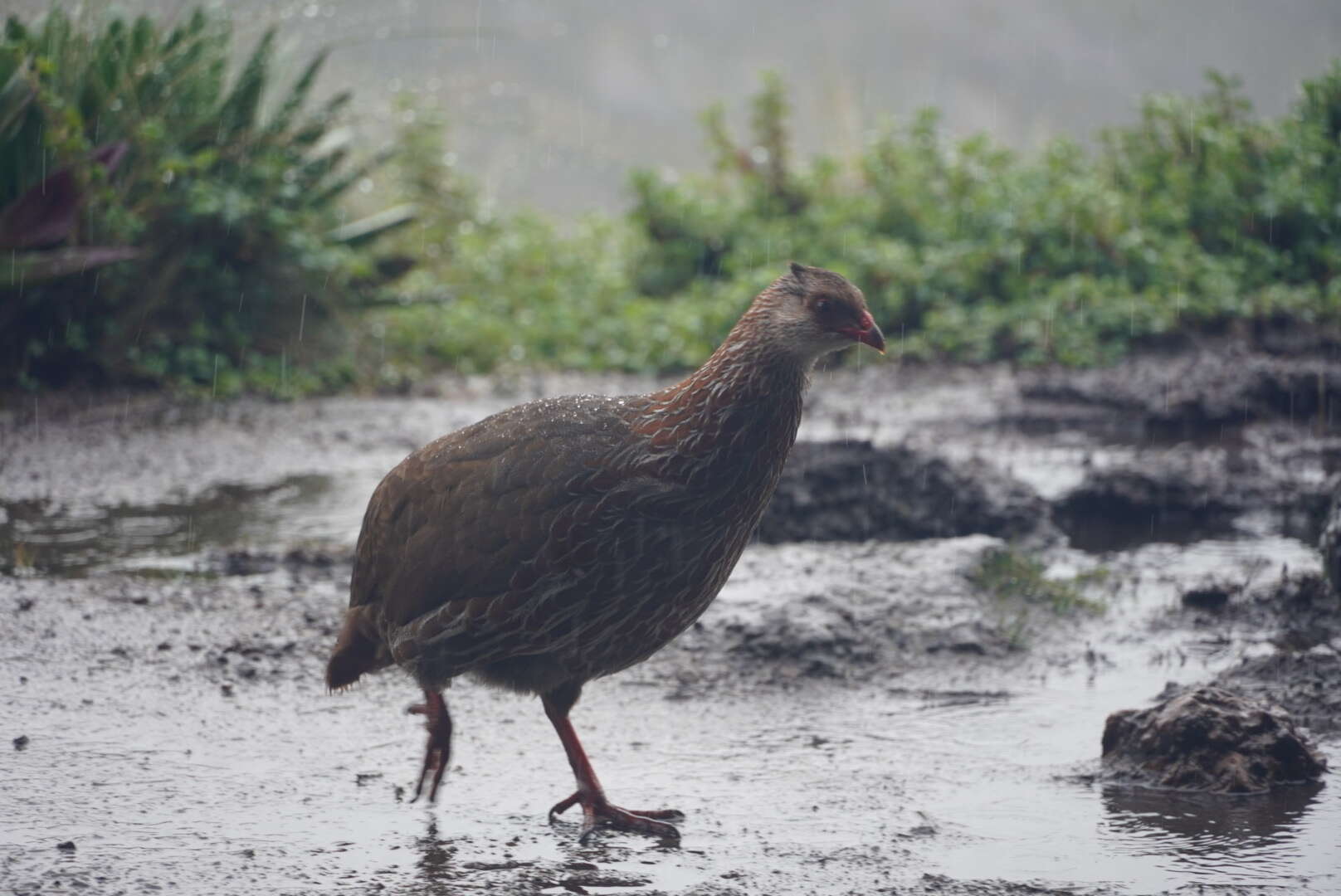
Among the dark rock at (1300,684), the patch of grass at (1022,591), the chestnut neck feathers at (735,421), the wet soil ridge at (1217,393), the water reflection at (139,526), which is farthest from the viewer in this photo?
the wet soil ridge at (1217,393)

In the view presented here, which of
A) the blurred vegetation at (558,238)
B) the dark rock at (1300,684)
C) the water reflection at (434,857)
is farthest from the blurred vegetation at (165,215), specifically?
the dark rock at (1300,684)

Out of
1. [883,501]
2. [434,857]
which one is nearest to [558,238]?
[883,501]

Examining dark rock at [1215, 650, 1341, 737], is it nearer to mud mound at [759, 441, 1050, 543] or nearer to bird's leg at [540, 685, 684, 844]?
mud mound at [759, 441, 1050, 543]

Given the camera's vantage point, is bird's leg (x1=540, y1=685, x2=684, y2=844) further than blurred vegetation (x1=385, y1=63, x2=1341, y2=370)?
No

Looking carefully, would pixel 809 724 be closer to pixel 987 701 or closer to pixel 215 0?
pixel 987 701

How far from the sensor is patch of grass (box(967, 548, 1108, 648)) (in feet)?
17.2

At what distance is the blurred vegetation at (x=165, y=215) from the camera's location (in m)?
7.93

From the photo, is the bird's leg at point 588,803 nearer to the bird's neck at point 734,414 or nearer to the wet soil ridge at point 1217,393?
the bird's neck at point 734,414

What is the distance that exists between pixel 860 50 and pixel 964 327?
14.6 m

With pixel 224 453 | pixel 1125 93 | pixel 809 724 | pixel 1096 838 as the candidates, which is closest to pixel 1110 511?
pixel 809 724

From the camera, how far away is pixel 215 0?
34.2ft

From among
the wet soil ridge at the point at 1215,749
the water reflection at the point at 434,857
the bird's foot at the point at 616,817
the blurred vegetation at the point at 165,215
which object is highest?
the blurred vegetation at the point at 165,215

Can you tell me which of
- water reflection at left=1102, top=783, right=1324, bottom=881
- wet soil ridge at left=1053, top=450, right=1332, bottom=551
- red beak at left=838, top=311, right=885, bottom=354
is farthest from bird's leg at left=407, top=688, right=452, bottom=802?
wet soil ridge at left=1053, top=450, right=1332, bottom=551

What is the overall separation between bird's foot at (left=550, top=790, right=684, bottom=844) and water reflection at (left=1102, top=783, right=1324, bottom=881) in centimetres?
108
